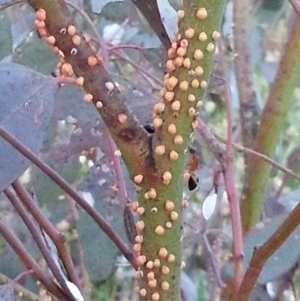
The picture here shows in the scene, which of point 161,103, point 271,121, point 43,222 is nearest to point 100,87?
point 161,103

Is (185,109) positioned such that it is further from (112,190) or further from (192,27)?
(112,190)

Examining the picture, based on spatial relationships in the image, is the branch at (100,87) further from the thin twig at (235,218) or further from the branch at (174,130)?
the thin twig at (235,218)

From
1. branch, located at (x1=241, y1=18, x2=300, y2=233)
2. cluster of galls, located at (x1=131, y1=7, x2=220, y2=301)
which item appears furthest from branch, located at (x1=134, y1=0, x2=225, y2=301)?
branch, located at (x1=241, y1=18, x2=300, y2=233)

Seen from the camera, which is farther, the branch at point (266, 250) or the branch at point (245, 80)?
the branch at point (245, 80)

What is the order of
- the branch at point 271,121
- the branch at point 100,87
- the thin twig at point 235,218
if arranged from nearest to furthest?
1. the branch at point 100,87
2. the thin twig at point 235,218
3. the branch at point 271,121

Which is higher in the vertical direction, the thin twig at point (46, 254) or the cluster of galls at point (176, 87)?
the cluster of galls at point (176, 87)

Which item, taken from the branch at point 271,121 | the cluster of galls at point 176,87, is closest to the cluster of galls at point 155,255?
the cluster of galls at point 176,87
